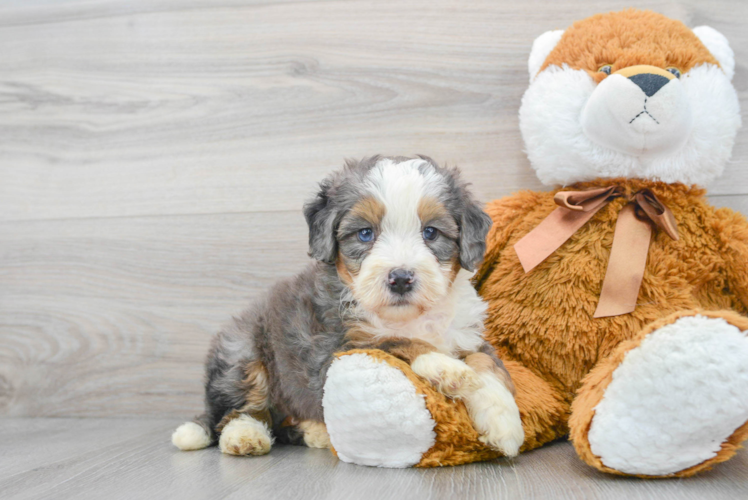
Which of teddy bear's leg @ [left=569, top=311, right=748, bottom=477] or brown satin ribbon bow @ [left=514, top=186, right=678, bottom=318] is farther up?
brown satin ribbon bow @ [left=514, top=186, right=678, bottom=318]

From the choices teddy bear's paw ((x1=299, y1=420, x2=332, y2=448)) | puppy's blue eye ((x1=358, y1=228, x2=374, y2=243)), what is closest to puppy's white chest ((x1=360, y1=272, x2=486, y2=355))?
puppy's blue eye ((x1=358, y1=228, x2=374, y2=243))

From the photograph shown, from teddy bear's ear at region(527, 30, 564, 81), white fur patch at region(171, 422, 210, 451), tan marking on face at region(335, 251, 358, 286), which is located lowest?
white fur patch at region(171, 422, 210, 451)

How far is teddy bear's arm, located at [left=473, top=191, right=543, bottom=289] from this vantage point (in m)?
2.05

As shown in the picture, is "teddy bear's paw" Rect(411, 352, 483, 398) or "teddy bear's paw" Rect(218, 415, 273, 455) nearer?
"teddy bear's paw" Rect(411, 352, 483, 398)

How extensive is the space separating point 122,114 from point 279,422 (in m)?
1.54

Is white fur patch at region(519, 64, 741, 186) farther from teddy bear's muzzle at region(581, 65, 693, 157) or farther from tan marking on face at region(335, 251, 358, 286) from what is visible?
tan marking on face at region(335, 251, 358, 286)

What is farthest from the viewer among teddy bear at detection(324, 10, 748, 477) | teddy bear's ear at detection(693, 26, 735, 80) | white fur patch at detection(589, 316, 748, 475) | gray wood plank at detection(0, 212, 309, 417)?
gray wood plank at detection(0, 212, 309, 417)

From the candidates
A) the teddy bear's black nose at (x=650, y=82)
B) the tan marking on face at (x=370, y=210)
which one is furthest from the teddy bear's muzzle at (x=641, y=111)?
the tan marking on face at (x=370, y=210)

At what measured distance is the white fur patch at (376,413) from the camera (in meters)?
1.50

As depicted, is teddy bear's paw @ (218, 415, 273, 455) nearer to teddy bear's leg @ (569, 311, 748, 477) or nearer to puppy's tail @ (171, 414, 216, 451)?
puppy's tail @ (171, 414, 216, 451)

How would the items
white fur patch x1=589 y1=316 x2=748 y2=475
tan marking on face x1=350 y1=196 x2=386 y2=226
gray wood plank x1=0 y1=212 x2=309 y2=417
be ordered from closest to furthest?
1. white fur patch x1=589 y1=316 x2=748 y2=475
2. tan marking on face x1=350 y1=196 x2=386 y2=226
3. gray wood plank x1=0 y1=212 x2=309 y2=417

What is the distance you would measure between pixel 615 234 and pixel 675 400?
2.10 feet

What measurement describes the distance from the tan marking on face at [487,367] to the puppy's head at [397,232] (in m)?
0.21

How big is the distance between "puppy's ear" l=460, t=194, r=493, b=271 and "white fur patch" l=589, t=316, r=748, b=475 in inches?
18.9
